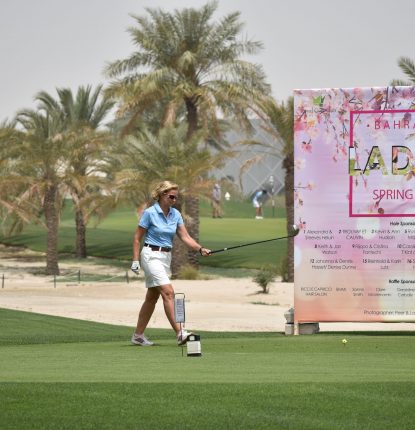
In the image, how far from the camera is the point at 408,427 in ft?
22.7

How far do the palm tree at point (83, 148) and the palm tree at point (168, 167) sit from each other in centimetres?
144

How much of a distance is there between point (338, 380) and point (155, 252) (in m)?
4.68

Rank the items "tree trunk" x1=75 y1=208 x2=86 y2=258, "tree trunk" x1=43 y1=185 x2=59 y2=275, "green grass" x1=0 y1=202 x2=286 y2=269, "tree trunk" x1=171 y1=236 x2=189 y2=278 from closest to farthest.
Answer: "tree trunk" x1=171 y1=236 x2=189 y2=278
"tree trunk" x1=43 y1=185 x2=59 y2=275
"green grass" x1=0 y1=202 x2=286 y2=269
"tree trunk" x1=75 y1=208 x2=86 y2=258

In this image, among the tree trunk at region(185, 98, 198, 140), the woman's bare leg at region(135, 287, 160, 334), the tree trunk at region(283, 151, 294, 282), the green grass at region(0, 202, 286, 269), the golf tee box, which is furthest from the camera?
the green grass at region(0, 202, 286, 269)

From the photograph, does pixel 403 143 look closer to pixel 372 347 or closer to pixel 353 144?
pixel 353 144

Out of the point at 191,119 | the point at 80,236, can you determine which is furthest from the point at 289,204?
the point at 80,236

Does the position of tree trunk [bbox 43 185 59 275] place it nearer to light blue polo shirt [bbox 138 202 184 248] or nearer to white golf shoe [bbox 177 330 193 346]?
light blue polo shirt [bbox 138 202 184 248]

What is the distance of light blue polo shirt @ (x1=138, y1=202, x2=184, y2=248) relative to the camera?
12969 mm

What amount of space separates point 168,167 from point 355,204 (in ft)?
80.6

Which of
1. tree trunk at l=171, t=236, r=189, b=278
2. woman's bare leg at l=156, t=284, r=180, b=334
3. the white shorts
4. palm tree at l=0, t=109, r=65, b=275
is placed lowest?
tree trunk at l=171, t=236, r=189, b=278


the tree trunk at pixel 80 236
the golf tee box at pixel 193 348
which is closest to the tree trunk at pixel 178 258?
the tree trunk at pixel 80 236

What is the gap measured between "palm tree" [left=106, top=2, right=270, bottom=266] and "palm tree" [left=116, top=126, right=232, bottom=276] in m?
2.94

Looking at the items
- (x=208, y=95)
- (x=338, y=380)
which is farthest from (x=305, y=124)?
(x=208, y=95)

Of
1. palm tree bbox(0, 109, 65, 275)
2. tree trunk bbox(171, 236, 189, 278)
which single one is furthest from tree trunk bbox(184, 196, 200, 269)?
palm tree bbox(0, 109, 65, 275)
